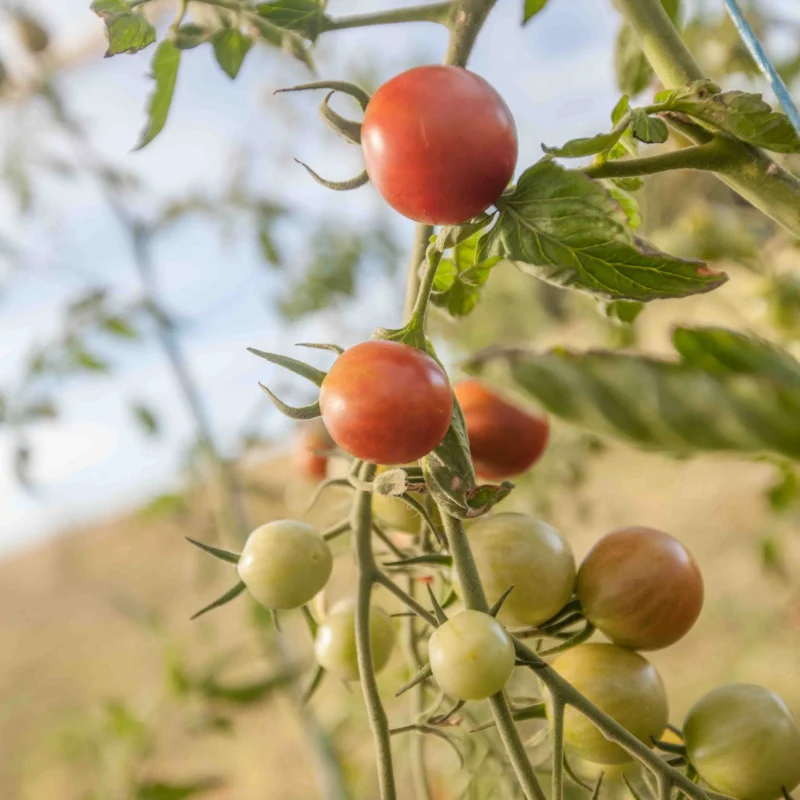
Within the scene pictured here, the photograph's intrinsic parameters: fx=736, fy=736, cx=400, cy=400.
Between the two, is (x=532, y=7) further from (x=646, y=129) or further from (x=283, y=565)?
(x=283, y=565)

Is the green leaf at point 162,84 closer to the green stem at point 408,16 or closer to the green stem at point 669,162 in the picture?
the green stem at point 408,16

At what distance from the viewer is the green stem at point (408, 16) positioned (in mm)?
284

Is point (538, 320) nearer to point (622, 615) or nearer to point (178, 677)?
point (178, 677)

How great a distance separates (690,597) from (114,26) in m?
0.33

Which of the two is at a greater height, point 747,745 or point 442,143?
point 442,143

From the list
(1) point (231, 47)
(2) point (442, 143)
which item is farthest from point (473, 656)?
(1) point (231, 47)

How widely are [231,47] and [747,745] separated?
36 centimetres

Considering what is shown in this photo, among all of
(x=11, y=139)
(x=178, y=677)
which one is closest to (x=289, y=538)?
(x=178, y=677)

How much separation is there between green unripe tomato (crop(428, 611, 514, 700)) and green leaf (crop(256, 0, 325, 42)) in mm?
232

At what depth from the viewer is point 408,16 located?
29 cm

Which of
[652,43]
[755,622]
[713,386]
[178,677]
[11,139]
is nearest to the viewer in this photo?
[713,386]

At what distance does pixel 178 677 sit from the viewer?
85 cm

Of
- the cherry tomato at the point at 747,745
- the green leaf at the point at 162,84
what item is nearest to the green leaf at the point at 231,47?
the green leaf at the point at 162,84

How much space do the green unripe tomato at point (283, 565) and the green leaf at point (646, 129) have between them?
7.6 inches
